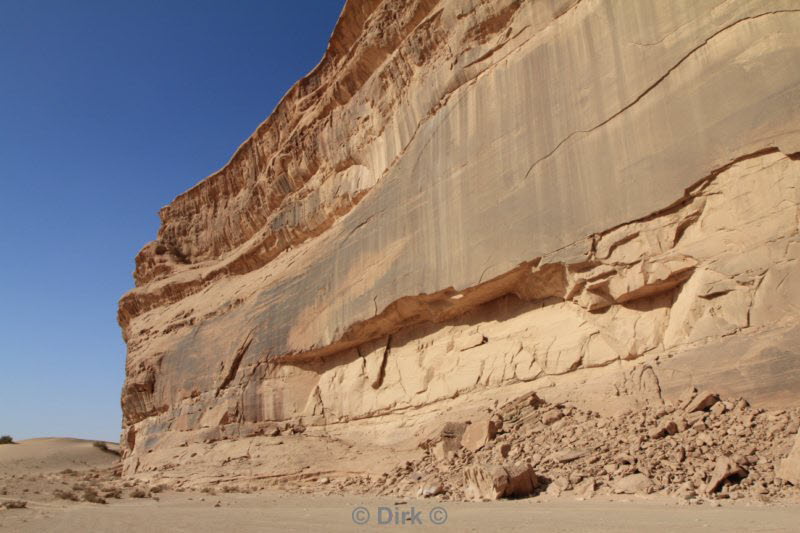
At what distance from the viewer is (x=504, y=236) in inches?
407

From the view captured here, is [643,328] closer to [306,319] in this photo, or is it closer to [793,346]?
[793,346]

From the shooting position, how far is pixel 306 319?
15117 mm

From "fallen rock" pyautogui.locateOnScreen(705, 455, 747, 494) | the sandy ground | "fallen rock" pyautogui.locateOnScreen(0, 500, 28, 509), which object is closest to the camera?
the sandy ground

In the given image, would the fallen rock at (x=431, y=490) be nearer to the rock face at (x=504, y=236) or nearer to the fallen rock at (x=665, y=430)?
the rock face at (x=504, y=236)

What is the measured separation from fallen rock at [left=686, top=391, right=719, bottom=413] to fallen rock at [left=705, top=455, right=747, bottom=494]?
1.17 metres

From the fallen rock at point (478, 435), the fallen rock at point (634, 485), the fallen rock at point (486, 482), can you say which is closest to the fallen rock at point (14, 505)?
the fallen rock at point (478, 435)

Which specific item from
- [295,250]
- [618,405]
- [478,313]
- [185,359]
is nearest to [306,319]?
[295,250]

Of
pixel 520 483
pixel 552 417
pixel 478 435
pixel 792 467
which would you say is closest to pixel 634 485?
pixel 520 483

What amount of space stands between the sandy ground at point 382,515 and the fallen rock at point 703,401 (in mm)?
1614

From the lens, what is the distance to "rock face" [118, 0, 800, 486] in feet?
24.5

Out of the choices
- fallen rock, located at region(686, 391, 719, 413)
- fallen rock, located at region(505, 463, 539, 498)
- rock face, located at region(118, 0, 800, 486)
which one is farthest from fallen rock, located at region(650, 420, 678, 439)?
fallen rock, located at region(505, 463, 539, 498)

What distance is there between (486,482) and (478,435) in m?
2.17

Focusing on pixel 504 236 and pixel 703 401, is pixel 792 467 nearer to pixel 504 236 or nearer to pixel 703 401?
pixel 703 401

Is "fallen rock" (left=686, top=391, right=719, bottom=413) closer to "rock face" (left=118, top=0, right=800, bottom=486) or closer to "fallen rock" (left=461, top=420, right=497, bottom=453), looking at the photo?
"rock face" (left=118, top=0, right=800, bottom=486)
